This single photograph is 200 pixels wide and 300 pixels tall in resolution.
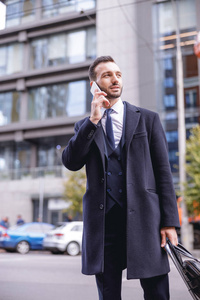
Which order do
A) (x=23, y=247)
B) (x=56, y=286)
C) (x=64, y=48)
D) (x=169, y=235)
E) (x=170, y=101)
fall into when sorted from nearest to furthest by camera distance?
(x=169, y=235), (x=56, y=286), (x=23, y=247), (x=170, y=101), (x=64, y=48)

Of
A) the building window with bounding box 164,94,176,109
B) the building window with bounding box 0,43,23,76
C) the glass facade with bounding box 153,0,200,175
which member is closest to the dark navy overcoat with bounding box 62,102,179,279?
the glass facade with bounding box 153,0,200,175

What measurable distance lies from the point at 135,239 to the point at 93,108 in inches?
30.1

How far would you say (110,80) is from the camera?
241 centimetres

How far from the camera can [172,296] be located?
14.4 feet

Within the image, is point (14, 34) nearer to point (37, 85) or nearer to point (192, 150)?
point (37, 85)

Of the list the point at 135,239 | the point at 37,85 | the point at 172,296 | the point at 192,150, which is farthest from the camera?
the point at 37,85

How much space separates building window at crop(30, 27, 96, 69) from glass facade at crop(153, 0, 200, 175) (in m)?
5.18

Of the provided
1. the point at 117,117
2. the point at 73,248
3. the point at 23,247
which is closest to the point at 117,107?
the point at 117,117

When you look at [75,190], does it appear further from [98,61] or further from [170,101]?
[98,61]

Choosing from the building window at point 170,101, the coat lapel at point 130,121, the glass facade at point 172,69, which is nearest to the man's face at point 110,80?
the coat lapel at point 130,121

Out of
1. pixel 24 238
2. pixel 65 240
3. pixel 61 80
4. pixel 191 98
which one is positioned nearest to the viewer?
pixel 65 240

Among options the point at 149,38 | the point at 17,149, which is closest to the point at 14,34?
the point at 17,149

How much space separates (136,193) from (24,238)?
1398 centimetres

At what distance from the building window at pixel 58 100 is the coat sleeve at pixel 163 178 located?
24172 millimetres
